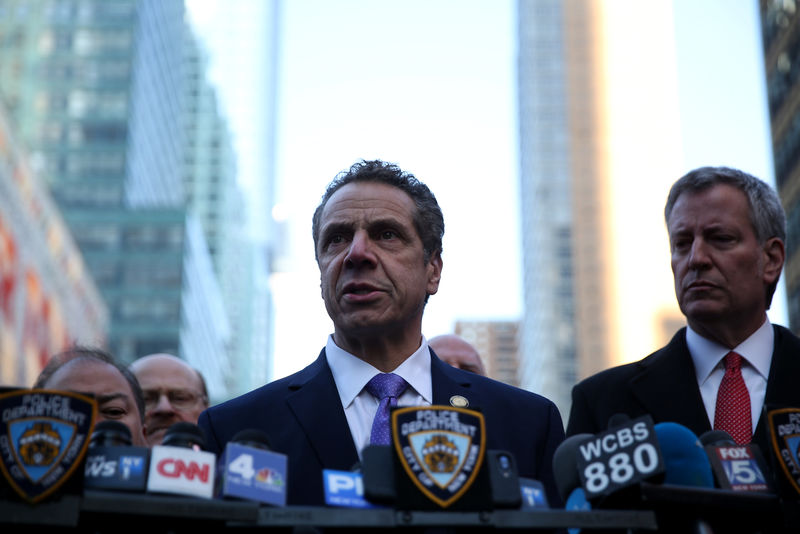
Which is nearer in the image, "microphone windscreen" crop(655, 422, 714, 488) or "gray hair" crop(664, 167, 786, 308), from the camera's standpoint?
"microphone windscreen" crop(655, 422, 714, 488)

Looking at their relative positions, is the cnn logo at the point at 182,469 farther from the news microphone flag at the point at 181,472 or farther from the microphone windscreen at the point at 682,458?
the microphone windscreen at the point at 682,458

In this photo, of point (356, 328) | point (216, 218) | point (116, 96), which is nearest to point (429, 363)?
point (356, 328)

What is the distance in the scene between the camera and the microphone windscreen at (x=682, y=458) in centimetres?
336

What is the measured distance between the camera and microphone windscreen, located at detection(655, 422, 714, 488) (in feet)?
11.0

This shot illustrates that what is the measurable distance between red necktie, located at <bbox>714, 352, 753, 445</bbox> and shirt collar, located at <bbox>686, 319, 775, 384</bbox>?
0.14 feet

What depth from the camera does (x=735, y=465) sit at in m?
3.47

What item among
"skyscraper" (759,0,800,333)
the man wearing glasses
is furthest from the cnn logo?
"skyscraper" (759,0,800,333)

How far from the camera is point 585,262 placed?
134375 millimetres

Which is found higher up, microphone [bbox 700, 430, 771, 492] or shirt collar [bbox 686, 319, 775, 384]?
shirt collar [bbox 686, 319, 775, 384]

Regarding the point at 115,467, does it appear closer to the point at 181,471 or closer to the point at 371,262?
the point at 181,471

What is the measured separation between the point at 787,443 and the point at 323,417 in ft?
6.21

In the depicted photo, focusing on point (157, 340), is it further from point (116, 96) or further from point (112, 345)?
point (116, 96)

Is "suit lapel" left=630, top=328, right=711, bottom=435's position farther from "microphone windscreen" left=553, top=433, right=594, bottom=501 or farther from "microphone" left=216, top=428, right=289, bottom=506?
"microphone" left=216, top=428, right=289, bottom=506

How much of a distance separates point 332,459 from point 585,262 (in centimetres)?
13178
